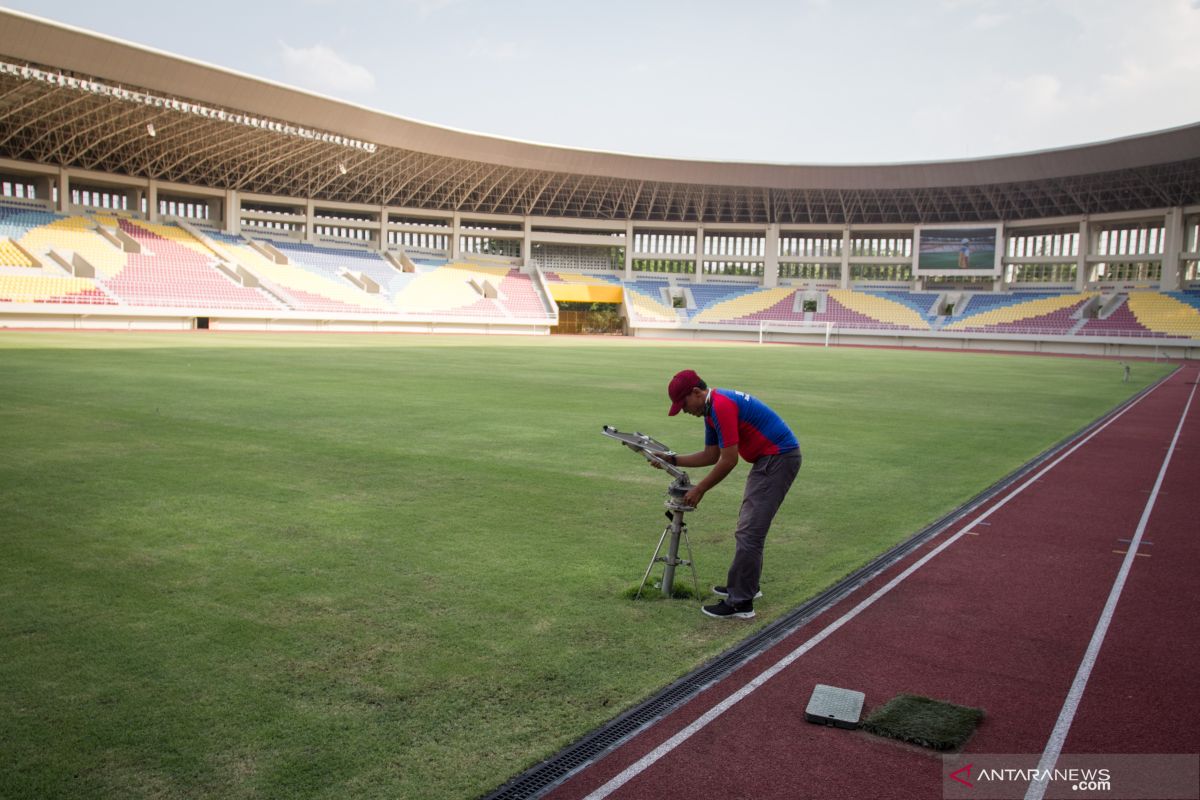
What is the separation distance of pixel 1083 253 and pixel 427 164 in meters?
56.9

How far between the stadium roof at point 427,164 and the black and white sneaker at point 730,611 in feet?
160

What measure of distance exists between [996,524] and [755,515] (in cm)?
465

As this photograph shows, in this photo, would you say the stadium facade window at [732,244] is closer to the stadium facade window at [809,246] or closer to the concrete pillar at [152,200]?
the stadium facade window at [809,246]

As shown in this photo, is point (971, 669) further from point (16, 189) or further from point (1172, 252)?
point (1172, 252)

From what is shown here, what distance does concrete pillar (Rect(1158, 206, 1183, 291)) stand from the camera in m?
65.1

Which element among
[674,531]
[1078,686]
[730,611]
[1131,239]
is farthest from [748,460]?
[1131,239]

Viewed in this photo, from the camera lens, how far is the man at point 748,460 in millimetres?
6191

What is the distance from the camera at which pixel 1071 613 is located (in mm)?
6648

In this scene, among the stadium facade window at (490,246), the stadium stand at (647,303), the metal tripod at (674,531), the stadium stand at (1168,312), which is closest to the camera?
the metal tripod at (674,531)

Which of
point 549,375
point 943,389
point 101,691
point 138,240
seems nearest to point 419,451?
point 101,691

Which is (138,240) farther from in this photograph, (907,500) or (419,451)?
(907,500)

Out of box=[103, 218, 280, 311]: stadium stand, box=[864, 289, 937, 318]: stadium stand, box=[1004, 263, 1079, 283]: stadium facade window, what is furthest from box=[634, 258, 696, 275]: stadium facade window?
box=[103, 218, 280, 311]: stadium stand

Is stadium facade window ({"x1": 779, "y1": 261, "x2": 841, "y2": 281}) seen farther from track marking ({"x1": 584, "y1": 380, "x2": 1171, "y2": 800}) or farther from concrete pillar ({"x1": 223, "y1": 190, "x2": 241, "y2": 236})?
track marking ({"x1": 584, "y1": 380, "x2": 1171, "y2": 800})

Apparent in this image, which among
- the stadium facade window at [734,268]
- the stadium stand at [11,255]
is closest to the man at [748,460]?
the stadium stand at [11,255]
